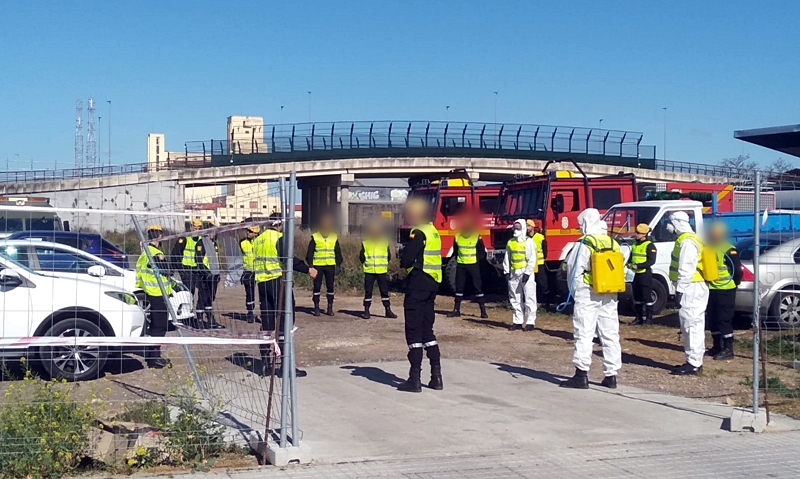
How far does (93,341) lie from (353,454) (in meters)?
2.22

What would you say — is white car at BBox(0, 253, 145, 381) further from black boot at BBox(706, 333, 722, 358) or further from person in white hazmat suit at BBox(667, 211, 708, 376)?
black boot at BBox(706, 333, 722, 358)

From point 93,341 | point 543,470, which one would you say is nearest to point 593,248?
point 543,470

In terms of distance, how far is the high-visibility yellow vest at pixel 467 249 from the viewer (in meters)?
17.2

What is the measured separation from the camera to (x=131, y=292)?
9297mm

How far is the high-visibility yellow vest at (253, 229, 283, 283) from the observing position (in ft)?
24.2

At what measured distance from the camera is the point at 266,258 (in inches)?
286

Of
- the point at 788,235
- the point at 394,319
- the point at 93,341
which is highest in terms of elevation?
the point at 788,235

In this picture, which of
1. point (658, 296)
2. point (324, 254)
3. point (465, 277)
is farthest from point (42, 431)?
point (658, 296)

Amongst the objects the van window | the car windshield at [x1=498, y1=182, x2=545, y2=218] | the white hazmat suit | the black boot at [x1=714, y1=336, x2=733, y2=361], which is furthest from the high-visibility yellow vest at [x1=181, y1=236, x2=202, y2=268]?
the van window

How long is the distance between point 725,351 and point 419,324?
512 centimetres

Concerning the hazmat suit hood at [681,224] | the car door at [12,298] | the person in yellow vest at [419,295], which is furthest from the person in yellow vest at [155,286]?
the hazmat suit hood at [681,224]

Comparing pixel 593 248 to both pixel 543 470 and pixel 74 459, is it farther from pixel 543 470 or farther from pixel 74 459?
pixel 74 459

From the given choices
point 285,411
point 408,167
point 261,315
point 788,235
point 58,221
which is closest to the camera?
point 285,411

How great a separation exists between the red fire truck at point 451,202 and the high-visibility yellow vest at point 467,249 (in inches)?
158
